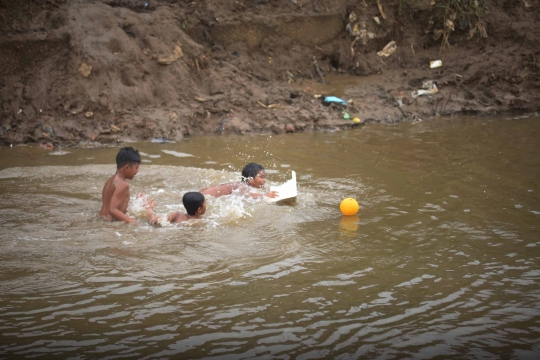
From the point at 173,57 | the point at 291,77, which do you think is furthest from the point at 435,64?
Answer: the point at 173,57

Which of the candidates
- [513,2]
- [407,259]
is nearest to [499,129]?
[513,2]

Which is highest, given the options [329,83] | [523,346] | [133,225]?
[329,83]

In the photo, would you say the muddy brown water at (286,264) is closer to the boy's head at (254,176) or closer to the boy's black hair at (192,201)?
the boy's black hair at (192,201)

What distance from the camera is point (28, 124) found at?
10.6 metres

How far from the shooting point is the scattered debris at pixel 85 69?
11.2 meters

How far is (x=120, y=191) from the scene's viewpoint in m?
6.68

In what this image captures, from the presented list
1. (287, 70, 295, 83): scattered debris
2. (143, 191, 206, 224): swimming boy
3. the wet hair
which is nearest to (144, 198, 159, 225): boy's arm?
(143, 191, 206, 224): swimming boy

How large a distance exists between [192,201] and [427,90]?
833 cm

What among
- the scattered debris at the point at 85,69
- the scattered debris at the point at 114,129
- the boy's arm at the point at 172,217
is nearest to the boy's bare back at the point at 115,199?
the boy's arm at the point at 172,217

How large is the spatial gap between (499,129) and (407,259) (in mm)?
6797

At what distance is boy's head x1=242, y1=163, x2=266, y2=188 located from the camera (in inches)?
305

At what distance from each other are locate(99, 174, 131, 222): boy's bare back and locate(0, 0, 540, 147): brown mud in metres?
3.92

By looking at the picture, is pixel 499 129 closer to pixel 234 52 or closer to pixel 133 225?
pixel 234 52

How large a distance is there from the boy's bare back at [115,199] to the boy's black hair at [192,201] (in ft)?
2.47
